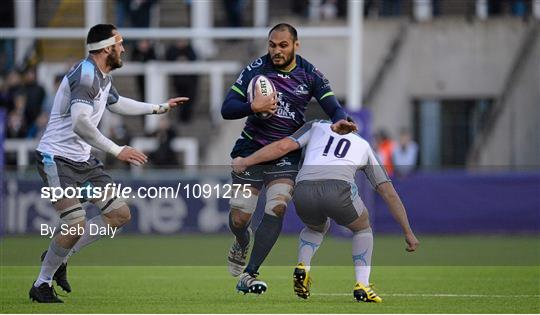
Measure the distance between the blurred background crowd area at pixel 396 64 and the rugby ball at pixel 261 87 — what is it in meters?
14.9

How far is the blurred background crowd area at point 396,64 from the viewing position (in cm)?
2873

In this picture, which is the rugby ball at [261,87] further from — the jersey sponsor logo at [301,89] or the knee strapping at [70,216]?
the knee strapping at [70,216]

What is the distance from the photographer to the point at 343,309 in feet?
40.0

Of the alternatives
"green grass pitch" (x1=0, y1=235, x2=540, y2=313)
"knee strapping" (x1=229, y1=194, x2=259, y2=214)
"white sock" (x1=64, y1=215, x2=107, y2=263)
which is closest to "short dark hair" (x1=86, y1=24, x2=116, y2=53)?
"white sock" (x1=64, y1=215, x2=107, y2=263)

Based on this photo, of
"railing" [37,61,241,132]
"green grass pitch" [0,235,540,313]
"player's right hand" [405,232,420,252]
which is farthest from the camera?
"railing" [37,61,241,132]

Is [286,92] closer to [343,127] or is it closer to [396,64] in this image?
[343,127]

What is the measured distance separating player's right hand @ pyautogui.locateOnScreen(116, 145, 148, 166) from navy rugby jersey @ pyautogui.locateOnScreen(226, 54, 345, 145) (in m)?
1.34

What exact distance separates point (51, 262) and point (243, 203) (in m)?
1.90

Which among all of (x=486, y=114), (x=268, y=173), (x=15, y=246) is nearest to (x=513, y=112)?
(x=486, y=114)

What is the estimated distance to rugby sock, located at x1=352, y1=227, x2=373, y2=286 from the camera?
506 inches

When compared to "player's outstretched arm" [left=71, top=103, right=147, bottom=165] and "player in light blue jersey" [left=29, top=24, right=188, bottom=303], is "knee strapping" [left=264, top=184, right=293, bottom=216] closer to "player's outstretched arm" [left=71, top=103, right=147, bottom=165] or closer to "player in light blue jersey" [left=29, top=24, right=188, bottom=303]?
"player in light blue jersey" [left=29, top=24, right=188, bottom=303]

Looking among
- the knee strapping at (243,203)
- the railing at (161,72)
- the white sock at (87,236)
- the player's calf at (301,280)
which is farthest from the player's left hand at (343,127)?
the railing at (161,72)

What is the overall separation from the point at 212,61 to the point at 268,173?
15.8 m

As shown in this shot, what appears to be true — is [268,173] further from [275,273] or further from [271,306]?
[275,273]
